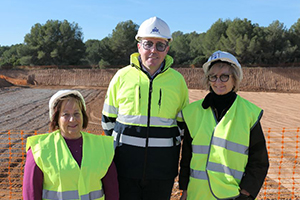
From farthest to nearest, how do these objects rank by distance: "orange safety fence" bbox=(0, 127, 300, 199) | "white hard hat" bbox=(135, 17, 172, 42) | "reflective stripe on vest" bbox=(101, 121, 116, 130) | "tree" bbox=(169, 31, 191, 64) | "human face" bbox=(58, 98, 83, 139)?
1. "tree" bbox=(169, 31, 191, 64)
2. "orange safety fence" bbox=(0, 127, 300, 199)
3. "reflective stripe on vest" bbox=(101, 121, 116, 130)
4. "white hard hat" bbox=(135, 17, 172, 42)
5. "human face" bbox=(58, 98, 83, 139)

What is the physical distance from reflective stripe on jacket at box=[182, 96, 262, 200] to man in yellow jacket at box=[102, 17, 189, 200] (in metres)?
0.32

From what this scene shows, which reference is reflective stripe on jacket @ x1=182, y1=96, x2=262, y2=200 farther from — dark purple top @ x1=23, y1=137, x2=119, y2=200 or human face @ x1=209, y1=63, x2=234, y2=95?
dark purple top @ x1=23, y1=137, x2=119, y2=200

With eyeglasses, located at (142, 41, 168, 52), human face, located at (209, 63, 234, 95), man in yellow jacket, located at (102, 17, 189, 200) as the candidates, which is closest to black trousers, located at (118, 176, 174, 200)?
man in yellow jacket, located at (102, 17, 189, 200)

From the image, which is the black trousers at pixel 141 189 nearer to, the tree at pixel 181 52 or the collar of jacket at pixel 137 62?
the collar of jacket at pixel 137 62

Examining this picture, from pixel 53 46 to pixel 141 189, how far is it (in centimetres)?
3852

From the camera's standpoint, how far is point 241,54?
1328 inches

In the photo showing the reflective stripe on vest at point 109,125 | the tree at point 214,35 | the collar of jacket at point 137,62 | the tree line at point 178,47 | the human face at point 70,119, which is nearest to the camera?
the human face at point 70,119

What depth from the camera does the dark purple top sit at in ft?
6.07

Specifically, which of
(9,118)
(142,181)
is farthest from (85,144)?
(9,118)

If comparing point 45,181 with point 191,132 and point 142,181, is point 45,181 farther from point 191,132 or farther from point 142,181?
point 191,132

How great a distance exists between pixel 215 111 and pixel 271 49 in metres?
36.5

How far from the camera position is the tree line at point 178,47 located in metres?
33.8

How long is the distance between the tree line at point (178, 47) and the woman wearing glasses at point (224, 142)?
33.2m

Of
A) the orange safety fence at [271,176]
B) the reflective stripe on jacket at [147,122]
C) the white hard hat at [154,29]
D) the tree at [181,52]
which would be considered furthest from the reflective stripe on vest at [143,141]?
the tree at [181,52]
